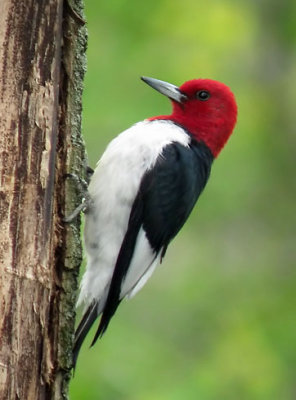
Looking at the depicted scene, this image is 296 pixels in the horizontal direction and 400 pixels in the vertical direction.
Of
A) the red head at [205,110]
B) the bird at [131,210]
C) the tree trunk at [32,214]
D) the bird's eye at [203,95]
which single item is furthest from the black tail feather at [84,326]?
the bird's eye at [203,95]

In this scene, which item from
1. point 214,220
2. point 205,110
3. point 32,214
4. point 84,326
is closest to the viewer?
point 32,214

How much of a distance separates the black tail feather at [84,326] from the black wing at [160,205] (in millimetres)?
13

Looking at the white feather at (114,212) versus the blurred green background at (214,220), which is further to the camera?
the blurred green background at (214,220)

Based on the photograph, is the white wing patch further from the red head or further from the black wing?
the red head

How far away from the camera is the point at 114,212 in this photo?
493 centimetres

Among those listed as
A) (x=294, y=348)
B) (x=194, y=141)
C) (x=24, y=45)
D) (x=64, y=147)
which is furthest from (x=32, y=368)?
(x=294, y=348)

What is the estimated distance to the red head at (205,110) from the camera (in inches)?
221

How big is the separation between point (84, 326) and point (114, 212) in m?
0.63

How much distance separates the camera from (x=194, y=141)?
5441 mm

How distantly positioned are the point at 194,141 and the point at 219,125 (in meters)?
0.30

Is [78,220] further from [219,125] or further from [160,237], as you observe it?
[219,125]

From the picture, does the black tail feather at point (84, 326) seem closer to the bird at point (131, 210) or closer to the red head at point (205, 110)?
the bird at point (131, 210)

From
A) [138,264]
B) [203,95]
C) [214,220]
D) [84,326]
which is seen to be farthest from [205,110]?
[214,220]

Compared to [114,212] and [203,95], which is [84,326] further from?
[203,95]
